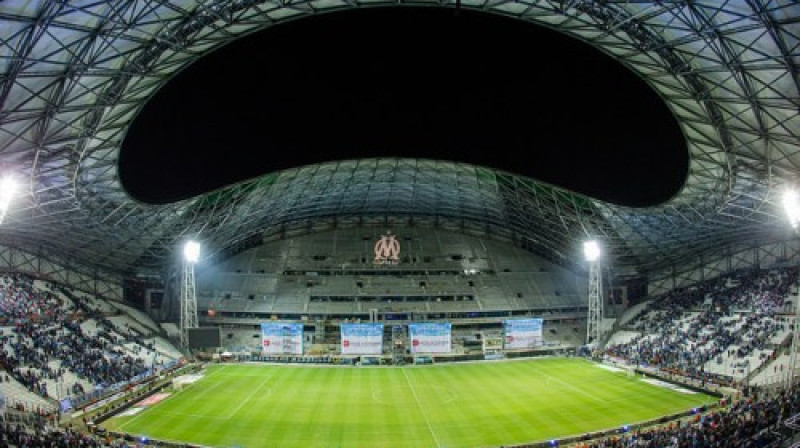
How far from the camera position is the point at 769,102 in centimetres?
2909

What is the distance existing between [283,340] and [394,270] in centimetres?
2137

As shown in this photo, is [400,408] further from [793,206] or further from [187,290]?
[187,290]

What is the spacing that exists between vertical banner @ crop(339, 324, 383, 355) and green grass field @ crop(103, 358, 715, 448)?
6.56 meters

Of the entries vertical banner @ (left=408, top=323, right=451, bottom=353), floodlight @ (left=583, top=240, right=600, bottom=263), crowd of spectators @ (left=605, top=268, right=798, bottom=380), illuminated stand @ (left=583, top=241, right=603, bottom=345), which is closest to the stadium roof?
floodlight @ (left=583, top=240, right=600, bottom=263)

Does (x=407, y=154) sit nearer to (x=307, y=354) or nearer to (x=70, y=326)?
(x=307, y=354)

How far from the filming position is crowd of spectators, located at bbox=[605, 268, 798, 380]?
4816 cm

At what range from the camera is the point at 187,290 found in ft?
198

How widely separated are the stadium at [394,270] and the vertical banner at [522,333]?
0.86ft

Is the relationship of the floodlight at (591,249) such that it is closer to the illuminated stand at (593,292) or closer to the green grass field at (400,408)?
the illuminated stand at (593,292)

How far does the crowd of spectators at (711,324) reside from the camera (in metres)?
48.2

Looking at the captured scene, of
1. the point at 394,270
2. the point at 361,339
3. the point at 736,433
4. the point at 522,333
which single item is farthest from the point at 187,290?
the point at 736,433

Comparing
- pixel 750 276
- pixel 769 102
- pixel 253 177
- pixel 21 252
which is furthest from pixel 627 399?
pixel 21 252

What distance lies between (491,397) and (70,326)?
3984cm

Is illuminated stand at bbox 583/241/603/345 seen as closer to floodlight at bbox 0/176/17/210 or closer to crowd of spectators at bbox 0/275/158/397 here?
crowd of spectators at bbox 0/275/158/397
